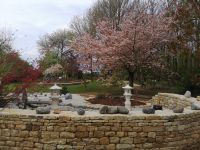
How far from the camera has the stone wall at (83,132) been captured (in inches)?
380

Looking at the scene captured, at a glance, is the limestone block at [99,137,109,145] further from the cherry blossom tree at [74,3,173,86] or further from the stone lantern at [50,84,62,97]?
the cherry blossom tree at [74,3,173,86]

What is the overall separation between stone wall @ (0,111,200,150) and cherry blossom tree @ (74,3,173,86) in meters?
17.2

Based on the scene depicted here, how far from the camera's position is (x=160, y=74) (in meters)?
29.9

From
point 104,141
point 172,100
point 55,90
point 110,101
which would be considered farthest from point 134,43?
point 104,141

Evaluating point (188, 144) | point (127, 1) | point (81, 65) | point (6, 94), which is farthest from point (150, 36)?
point (188, 144)

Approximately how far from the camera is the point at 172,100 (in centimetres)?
1722

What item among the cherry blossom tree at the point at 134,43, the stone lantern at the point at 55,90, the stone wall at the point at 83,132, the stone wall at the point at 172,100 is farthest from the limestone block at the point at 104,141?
the cherry blossom tree at the point at 134,43

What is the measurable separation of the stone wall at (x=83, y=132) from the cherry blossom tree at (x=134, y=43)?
17218mm

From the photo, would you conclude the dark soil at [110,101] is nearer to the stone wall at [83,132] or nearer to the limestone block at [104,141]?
the stone wall at [83,132]

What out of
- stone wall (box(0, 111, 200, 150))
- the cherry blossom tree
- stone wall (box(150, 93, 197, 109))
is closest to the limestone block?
stone wall (box(0, 111, 200, 150))

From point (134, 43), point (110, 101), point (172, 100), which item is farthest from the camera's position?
point (134, 43)

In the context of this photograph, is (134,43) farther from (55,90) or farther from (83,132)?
(83,132)

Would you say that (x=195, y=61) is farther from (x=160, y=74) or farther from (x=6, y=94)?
(x=6, y=94)

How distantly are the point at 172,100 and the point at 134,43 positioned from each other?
1085 centimetres
